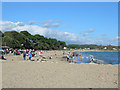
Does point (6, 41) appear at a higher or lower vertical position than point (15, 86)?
higher

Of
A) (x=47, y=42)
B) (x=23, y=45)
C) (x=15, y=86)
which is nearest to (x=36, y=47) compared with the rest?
(x=23, y=45)

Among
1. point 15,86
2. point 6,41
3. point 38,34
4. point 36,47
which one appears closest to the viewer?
point 15,86

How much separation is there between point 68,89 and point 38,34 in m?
105

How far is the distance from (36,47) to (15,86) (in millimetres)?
80536

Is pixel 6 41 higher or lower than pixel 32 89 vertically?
higher

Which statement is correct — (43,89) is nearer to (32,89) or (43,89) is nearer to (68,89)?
(32,89)

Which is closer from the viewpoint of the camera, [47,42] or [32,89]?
[32,89]

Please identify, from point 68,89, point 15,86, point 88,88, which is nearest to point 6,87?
point 15,86

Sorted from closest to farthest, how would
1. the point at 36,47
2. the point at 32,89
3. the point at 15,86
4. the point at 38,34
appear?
the point at 32,89 < the point at 15,86 < the point at 36,47 < the point at 38,34

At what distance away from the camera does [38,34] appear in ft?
362

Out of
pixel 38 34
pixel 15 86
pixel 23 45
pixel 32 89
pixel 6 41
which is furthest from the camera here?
pixel 38 34

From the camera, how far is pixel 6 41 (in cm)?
5941

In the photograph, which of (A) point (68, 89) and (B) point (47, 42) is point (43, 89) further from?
(B) point (47, 42)

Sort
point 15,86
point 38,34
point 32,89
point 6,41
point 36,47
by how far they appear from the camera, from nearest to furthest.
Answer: point 32,89 < point 15,86 < point 6,41 < point 36,47 < point 38,34
